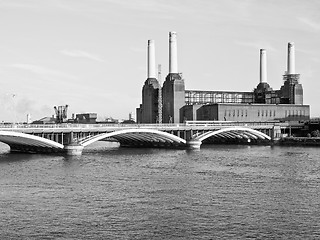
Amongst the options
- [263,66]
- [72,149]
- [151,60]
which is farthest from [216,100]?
[72,149]

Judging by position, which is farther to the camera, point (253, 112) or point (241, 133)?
point (253, 112)

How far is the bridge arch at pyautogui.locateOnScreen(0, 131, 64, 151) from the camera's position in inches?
2532

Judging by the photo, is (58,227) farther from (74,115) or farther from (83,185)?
(74,115)

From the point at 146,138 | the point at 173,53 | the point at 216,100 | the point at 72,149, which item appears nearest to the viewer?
the point at 72,149

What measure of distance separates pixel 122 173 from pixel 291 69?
313ft

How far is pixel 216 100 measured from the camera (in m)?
142

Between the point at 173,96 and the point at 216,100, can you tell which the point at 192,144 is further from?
the point at 216,100

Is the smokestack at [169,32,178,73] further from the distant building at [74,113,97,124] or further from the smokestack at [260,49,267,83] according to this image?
the distant building at [74,113,97,124]

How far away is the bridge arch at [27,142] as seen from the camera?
64.3 metres

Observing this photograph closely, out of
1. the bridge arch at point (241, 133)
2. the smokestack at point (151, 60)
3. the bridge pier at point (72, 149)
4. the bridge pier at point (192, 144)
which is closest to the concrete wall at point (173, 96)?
the smokestack at point (151, 60)

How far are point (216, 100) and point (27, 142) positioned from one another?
3028 inches

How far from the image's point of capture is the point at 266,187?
42000 mm

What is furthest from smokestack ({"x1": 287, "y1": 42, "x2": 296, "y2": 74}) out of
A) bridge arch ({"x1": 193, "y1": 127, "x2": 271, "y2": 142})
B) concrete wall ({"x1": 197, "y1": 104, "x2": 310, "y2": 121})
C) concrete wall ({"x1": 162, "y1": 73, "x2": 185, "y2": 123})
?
bridge arch ({"x1": 193, "y1": 127, "x2": 271, "y2": 142})

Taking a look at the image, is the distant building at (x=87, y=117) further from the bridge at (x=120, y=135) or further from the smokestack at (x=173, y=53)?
the bridge at (x=120, y=135)
